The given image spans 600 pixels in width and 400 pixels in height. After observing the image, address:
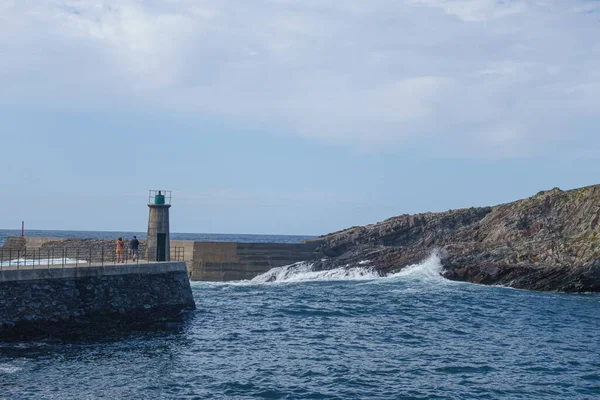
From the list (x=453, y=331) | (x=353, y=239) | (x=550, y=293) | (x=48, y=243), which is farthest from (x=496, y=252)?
(x=48, y=243)

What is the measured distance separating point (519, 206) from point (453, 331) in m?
28.3

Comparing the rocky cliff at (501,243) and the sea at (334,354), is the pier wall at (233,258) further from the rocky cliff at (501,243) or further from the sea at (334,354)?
the sea at (334,354)

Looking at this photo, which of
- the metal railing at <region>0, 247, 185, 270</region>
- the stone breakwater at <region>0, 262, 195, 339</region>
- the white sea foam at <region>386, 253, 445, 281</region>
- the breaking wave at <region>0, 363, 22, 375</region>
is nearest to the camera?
the breaking wave at <region>0, 363, 22, 375</region>

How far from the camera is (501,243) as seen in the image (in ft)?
156

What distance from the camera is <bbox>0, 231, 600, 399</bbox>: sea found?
18.0 meters

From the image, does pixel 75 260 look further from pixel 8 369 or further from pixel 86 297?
pixel 8 369

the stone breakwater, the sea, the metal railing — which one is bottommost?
the sea

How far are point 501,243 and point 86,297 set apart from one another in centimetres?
3212

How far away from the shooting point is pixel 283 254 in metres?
51.0

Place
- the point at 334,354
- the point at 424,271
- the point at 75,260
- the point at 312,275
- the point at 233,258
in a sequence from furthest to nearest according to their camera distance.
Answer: the point at 312,275 → the point at 233,258 → the point at 424,271 → the point at 75,260 → the point at 334,354

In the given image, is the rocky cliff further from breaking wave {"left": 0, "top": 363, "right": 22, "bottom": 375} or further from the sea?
breaking wave {"left": 0, "top": 363, "right": 22, "bottom": 375}

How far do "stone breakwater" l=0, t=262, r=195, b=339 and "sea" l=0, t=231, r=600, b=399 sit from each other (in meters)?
1.01

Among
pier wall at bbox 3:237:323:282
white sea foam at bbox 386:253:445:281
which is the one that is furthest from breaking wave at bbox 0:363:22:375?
white sea foam at bbox 386:253:445:281

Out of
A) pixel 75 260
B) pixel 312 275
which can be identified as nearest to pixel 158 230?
pixel 75 260
